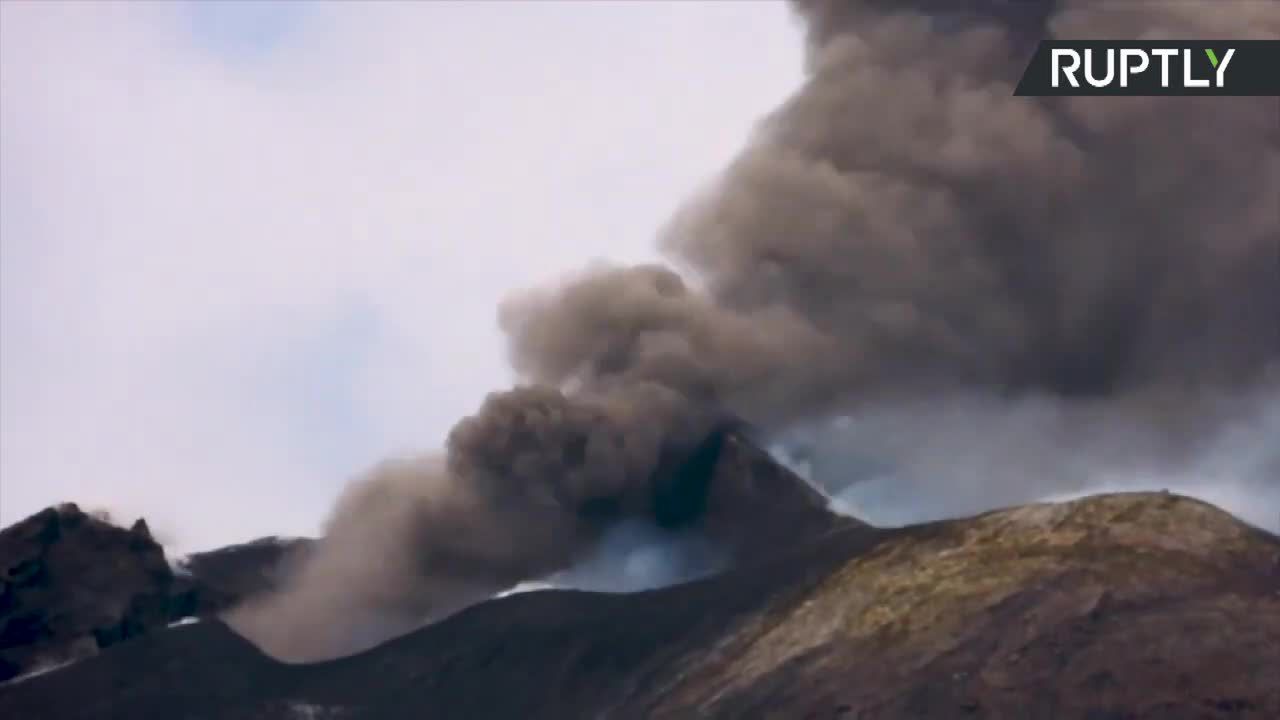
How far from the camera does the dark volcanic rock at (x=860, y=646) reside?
128m

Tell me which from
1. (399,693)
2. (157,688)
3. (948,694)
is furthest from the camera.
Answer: (157,688)

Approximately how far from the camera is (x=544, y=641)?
17188 centimetres

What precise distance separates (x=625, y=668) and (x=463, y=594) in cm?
3978

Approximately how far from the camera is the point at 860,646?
14512 cm

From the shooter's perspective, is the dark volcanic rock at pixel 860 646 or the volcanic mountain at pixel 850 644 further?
the volcanic mountain at pixel 850 644

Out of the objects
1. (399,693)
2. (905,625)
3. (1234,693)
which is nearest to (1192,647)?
(1234,693)

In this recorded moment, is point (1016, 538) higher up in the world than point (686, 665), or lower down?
higher up

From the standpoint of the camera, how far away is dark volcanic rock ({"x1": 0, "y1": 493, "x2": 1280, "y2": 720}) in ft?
421

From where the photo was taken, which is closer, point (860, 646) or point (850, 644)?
point (860, 646)

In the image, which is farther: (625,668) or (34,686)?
(34,686)

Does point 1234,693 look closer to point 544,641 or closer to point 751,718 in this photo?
point 751,718

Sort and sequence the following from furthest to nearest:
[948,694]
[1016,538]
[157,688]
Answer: [157,688], [1016,538], [948,694]

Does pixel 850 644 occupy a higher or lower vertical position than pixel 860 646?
higher

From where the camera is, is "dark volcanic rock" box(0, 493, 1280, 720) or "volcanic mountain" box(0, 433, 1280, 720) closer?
"dark volcanic rock" box(0, 493, 1280, 720)
